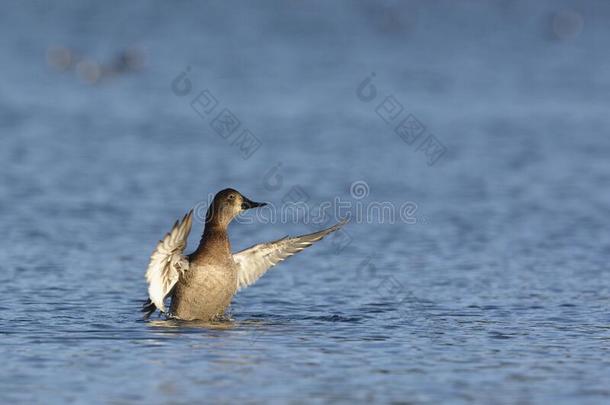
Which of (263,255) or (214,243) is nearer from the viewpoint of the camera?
(214,243)

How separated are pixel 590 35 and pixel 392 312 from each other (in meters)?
42.4

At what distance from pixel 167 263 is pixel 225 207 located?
1140 mm

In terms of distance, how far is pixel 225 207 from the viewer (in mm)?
12500

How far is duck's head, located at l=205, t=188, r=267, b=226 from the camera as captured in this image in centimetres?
1235

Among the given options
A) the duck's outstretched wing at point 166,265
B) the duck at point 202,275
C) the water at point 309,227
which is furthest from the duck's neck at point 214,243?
the water at point 309,227

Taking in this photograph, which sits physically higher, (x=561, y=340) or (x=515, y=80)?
(x=515, y=80)

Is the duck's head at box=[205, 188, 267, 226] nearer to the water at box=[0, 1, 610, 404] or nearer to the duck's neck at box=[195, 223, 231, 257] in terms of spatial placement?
the duck's neck at box=[195, 223, 231, 257]

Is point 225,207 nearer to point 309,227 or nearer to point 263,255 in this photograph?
point 263,255

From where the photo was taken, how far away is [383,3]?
6153 centimetres

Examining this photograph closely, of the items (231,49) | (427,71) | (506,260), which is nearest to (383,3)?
(231,49)

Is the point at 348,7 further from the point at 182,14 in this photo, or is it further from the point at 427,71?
the point at 427,71

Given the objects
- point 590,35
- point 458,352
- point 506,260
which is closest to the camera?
point 458,352

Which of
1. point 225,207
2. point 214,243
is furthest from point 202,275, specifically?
point 225,207

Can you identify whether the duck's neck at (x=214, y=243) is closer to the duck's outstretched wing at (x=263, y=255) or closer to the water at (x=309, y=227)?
the duck's outstretched wing at (x=263, y=255)
